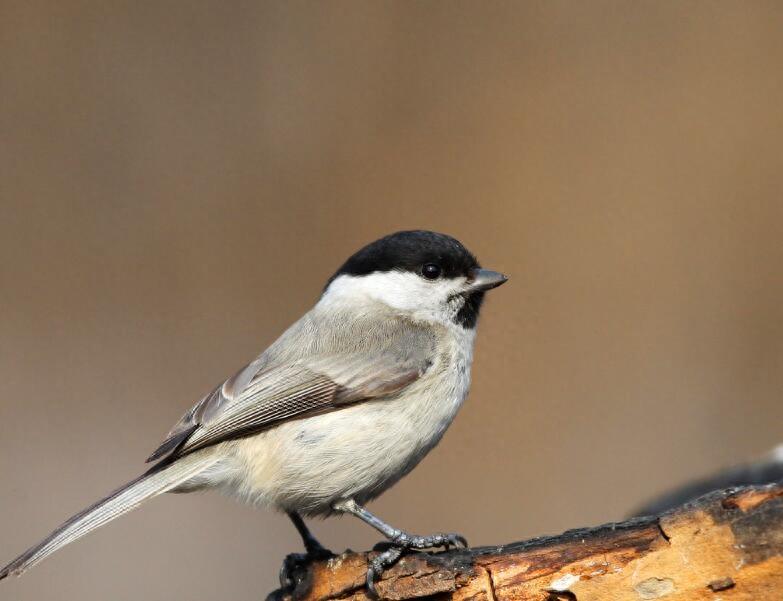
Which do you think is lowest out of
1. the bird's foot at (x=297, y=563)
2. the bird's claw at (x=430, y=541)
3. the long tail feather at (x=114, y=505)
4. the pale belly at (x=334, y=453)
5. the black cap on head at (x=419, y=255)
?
the bird's foot at (x=297, y=563)

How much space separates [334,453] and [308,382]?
0.21m

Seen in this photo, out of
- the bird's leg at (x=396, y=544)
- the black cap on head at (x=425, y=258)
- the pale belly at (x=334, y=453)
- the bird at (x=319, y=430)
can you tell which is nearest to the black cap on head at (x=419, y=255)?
the black cap on head at (x=425, y=258)

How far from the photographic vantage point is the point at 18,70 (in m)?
4.64

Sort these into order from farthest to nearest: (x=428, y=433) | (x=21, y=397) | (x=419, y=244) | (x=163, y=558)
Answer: (x=21, y=397) → (x=163, y=558) → (x=419, y=244) → (x=428, y=433)

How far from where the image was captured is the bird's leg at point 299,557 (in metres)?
2.53

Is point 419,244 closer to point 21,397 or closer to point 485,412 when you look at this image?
point 485,412

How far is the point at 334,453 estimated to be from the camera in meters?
2.35

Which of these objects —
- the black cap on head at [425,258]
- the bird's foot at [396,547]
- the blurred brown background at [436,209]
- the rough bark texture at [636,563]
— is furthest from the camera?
the blurred brown background at [436,209]

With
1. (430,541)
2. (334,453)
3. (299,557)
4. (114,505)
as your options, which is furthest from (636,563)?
(114,505)

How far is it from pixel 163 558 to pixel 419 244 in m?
2.24

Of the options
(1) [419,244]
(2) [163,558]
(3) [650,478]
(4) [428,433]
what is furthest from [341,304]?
(3) [650,478]

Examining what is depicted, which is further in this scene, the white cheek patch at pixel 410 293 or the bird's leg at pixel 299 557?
the white cheek patch at pixel 410 293

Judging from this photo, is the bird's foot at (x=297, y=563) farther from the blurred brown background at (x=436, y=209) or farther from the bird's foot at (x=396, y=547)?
the blurred brown background at (x=436, y=209)


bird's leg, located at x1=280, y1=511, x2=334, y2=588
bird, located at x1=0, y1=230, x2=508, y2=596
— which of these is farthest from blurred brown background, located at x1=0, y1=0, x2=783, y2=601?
bird, located at x1=0, y1=230, x2=508, y2=596
